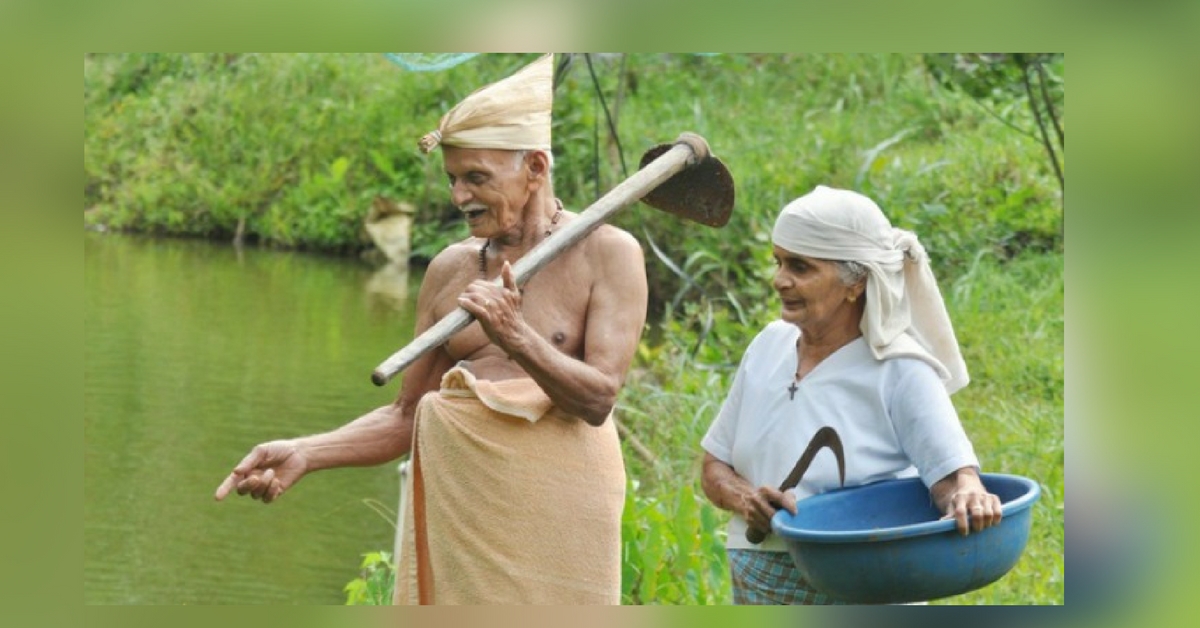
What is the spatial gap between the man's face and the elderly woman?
458 mm

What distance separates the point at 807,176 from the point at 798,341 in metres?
4.64

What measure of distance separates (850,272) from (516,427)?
62 cm

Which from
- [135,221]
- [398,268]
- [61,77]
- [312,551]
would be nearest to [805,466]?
[61,77]

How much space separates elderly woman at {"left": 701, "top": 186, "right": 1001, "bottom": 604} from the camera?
127 inches

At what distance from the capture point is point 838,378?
3.26 meters

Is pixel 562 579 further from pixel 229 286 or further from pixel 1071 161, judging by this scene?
pixel 229 286

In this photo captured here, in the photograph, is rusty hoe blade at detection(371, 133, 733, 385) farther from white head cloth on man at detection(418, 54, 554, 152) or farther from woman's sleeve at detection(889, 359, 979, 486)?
woman's sleeve at detection(889, 359, 979, 486)

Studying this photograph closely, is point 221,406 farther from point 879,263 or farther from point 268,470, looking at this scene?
point 879,263

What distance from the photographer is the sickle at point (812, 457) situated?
324 cm

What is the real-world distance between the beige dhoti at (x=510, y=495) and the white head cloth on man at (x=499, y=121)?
0.38 meters

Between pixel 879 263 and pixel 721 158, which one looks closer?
pixel 879 263

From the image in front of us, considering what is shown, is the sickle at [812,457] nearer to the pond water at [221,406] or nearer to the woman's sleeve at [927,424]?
the woman's sleeve at [927,424]

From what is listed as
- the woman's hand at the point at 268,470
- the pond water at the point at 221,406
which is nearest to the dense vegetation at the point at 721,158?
the pond water at the point at 221,406

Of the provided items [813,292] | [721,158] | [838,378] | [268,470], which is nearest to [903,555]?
[838,378]
